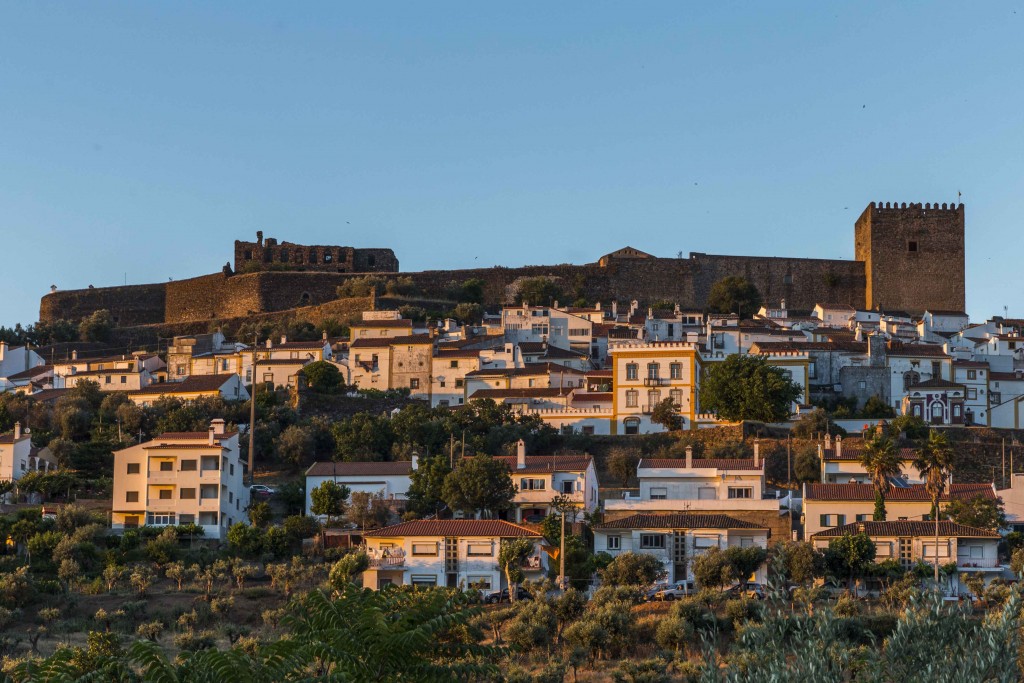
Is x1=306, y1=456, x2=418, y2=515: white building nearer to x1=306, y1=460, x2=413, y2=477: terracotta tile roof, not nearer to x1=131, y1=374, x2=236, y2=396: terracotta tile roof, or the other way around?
x1=306, y1=460, x2=413, y2=477: terracotta tile roof

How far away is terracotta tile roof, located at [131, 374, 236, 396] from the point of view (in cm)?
6700

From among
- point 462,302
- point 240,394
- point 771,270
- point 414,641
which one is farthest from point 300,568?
point 771,270

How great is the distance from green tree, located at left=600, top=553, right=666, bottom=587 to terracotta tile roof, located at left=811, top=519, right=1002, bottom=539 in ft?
16.7

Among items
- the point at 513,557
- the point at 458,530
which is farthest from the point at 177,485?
the point at 513,557

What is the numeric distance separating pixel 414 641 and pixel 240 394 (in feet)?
155

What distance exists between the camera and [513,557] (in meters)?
41.2

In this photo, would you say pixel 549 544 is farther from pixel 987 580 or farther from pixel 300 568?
pixel 987 580

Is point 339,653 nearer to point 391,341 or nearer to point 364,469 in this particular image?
point 364,469

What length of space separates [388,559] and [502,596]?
3.86 m

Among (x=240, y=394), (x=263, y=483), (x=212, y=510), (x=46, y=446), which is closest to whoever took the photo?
(x=212, y=510)

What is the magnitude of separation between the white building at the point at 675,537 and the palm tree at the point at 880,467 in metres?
Answer: 3.61

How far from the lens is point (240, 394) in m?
67.7

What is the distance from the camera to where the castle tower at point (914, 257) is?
317ft

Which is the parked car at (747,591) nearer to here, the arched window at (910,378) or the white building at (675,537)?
the white building at (675,537)
